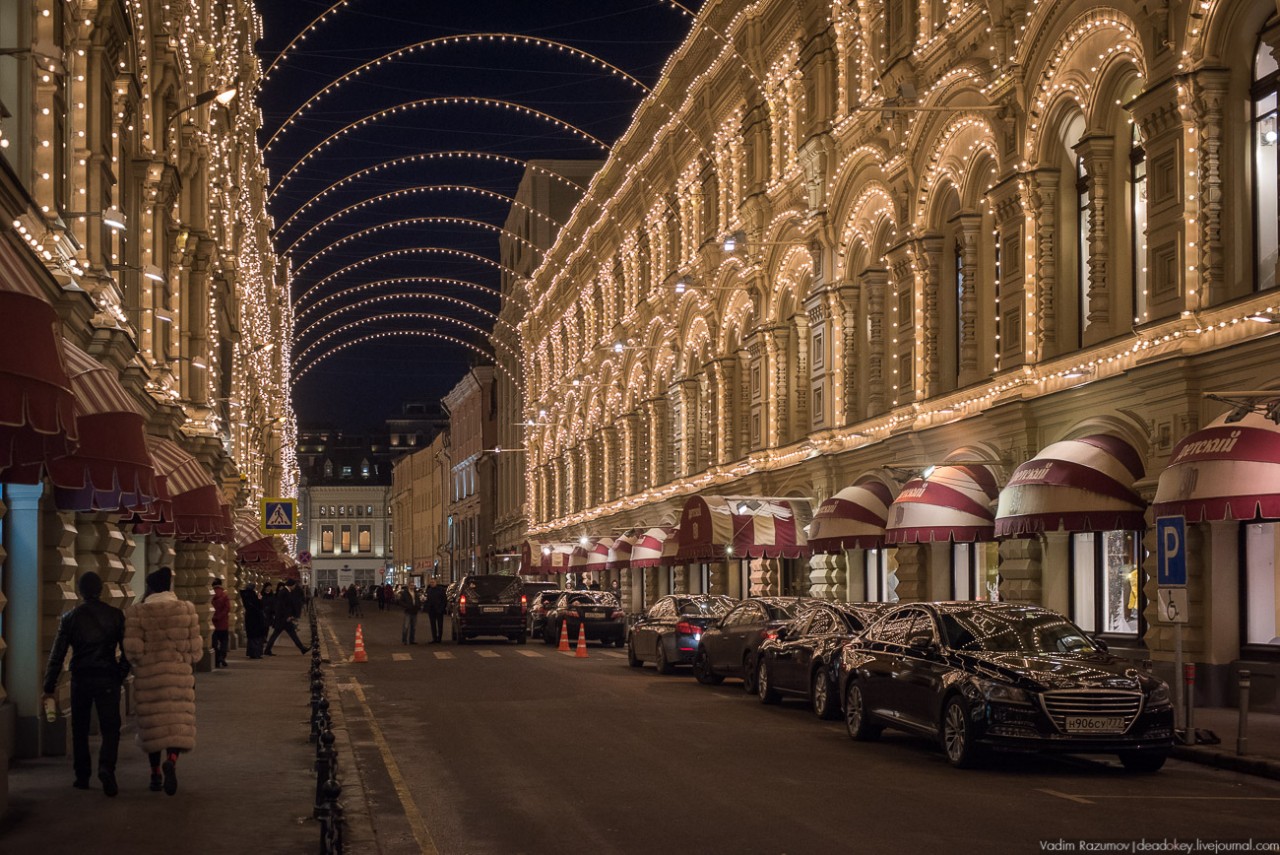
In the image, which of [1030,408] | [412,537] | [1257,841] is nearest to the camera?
[1257,841]

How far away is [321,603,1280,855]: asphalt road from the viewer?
1239cm

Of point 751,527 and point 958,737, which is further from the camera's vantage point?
point 751,527

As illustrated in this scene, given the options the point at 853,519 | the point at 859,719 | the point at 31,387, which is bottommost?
the point at 859,719

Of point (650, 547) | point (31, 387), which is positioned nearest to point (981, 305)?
point (31, 387)

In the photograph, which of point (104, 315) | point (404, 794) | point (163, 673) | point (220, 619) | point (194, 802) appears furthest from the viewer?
point (220, 619)

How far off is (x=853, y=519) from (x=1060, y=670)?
16510 millimetres

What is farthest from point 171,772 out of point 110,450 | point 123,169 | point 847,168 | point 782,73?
point 782,73

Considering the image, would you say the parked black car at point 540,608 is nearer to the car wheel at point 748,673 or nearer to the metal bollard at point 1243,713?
the car wheel at point 748,673

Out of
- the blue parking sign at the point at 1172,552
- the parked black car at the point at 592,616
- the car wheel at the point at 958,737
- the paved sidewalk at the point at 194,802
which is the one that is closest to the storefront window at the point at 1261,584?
the blue parking sign at the point at 1172,552

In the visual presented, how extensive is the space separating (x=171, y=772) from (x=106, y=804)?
68 centimetres

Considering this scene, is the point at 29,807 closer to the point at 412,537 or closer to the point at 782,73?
the point at 782,73

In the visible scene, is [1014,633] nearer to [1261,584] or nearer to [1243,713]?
[1243,713]

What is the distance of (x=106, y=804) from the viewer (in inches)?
536

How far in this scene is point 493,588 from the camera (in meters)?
48.8
